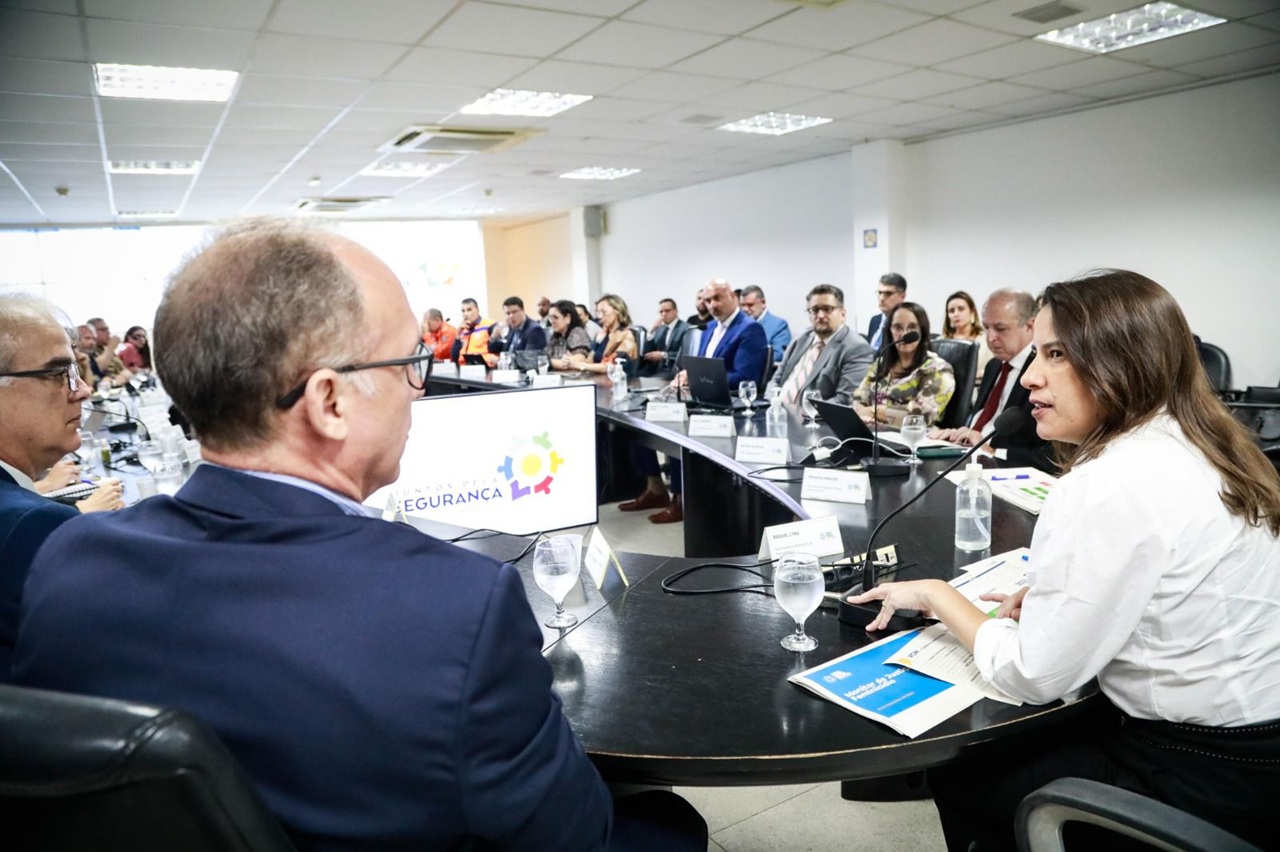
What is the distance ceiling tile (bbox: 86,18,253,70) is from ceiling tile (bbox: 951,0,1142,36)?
3442 millimetres

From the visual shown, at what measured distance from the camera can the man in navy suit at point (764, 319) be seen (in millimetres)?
7344

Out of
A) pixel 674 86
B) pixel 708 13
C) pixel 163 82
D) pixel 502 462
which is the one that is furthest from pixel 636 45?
pixel 502 462

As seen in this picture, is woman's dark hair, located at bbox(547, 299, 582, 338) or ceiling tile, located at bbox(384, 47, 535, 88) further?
woman's dark hair, located at bbox(547, 299, 582, 338)

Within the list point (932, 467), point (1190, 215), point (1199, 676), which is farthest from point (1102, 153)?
point (1199, 676)

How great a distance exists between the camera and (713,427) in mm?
3207

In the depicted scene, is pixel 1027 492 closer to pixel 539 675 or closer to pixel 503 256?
pixel 539 675

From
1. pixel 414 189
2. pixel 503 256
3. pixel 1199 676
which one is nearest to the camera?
pixel 1199 676

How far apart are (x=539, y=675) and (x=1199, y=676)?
0.92 m

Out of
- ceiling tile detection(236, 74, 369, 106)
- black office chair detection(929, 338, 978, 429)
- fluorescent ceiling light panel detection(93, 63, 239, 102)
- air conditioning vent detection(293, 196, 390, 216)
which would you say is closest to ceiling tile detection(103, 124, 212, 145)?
fluorescent ceiling light panel detection(93, 63, 239, 102)

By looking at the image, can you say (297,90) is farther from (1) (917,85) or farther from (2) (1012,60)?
(2) (1012,60)

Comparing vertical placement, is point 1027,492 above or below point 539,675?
below

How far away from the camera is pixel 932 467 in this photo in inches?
94.6

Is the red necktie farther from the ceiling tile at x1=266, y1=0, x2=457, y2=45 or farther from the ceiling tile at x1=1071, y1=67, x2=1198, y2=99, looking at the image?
the ceiling tile at x1=1071, y1=67, x2=1198, y2=99

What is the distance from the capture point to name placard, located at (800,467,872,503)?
80.4 inches
